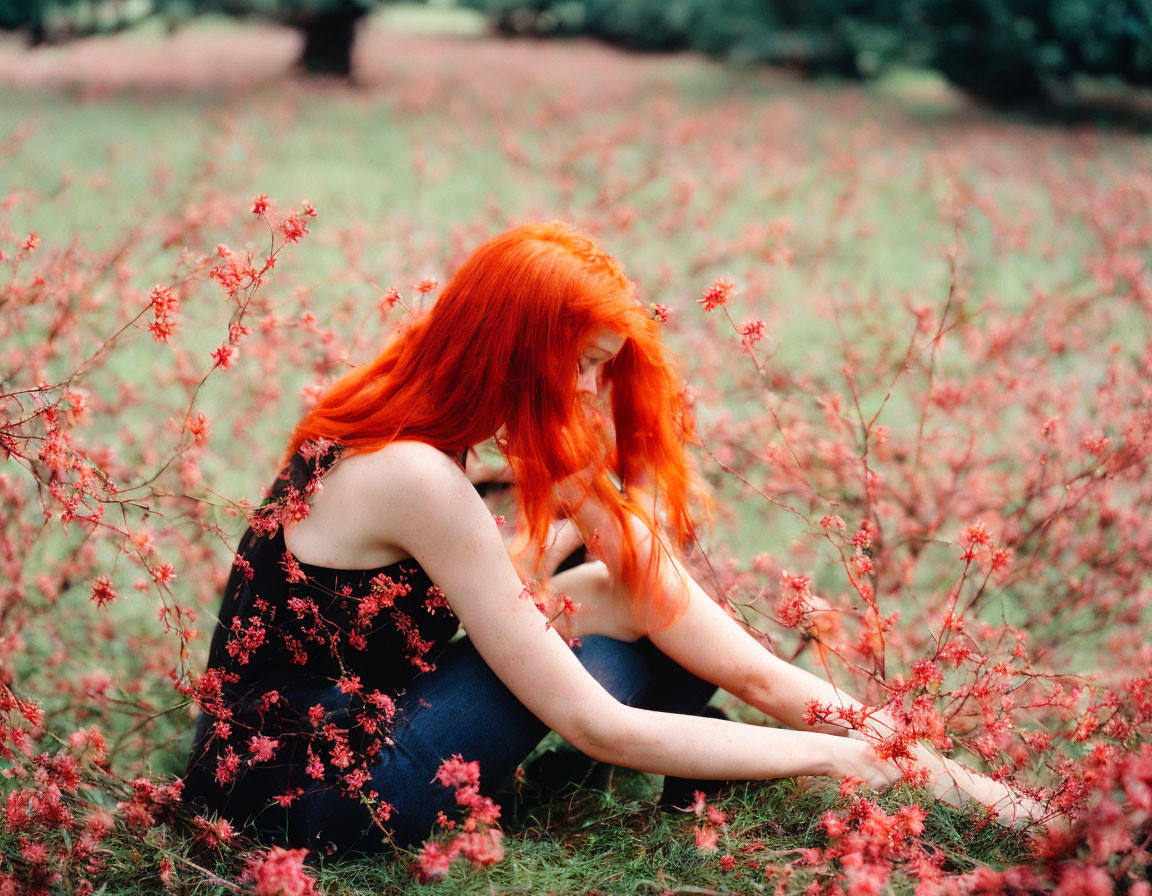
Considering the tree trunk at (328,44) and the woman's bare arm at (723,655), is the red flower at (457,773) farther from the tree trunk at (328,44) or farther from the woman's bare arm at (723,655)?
the tree trunk at (328,44)

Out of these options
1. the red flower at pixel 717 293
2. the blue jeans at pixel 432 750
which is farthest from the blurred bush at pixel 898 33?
the blue jeans at pixel 432 750

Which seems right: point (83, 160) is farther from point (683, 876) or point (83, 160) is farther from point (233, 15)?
point (683, 876)

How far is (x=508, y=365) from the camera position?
1.58 meters

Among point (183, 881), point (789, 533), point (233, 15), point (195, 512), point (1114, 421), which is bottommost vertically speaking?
point (789, 533)

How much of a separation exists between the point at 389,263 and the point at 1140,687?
113 inches

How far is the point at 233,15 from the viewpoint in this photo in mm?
11273

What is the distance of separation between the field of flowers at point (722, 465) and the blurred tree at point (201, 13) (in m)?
3.47

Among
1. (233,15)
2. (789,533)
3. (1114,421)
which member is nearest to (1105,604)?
(1114,421)

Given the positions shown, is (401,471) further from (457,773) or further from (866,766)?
(866,766)

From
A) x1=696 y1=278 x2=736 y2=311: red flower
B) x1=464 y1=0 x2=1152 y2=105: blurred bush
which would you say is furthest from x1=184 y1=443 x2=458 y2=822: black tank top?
x1=464 y1=0 x2=1152 y2=105: blurred bush

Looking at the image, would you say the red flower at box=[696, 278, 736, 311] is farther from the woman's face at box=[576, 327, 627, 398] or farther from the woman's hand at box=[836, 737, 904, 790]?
the woman's hand at box=[836, 737, 904, 790]

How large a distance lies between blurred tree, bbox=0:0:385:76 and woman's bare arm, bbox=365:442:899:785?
11.1 m

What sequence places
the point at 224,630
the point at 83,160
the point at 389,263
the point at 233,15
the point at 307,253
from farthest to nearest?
the point at 233,15
the point at 83,160
the point at 307,253
the point at 389,263
the point at 224,630

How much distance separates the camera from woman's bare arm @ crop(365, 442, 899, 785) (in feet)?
5.01
